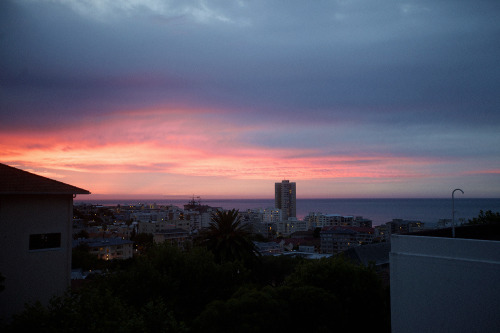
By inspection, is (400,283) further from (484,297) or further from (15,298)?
(15,298)

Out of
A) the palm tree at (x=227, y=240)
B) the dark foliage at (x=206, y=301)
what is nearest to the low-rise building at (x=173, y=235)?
the palm tree at (x=227, y=240)

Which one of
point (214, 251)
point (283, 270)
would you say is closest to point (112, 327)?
point (214, 251)

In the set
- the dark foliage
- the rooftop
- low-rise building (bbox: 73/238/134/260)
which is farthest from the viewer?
low-rise building (bbox: 73/238/134/260)

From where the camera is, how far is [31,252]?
11891 mm

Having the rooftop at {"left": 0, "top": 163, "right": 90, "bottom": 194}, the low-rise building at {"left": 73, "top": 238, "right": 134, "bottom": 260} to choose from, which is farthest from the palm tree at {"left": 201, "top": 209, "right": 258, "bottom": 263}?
the low-rise building at {"left": 73, "top": 238, "right": 134, "bottom": 260}

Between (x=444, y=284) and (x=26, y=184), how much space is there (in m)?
12.7

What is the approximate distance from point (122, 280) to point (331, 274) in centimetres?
817

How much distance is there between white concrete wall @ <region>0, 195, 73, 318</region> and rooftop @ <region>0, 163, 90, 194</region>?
341 millimetres

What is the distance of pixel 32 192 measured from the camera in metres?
11.7

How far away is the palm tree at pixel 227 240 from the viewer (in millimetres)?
19072

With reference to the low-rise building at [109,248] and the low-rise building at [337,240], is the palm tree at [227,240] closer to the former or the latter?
the low-rise building at [109,248]

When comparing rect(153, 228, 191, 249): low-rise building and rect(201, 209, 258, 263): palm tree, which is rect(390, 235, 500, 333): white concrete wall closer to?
rect(201, 209, 258, 263): palm tree

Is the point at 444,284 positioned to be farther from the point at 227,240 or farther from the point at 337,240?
the point at 337,240

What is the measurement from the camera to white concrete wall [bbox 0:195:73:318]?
11.3 m
